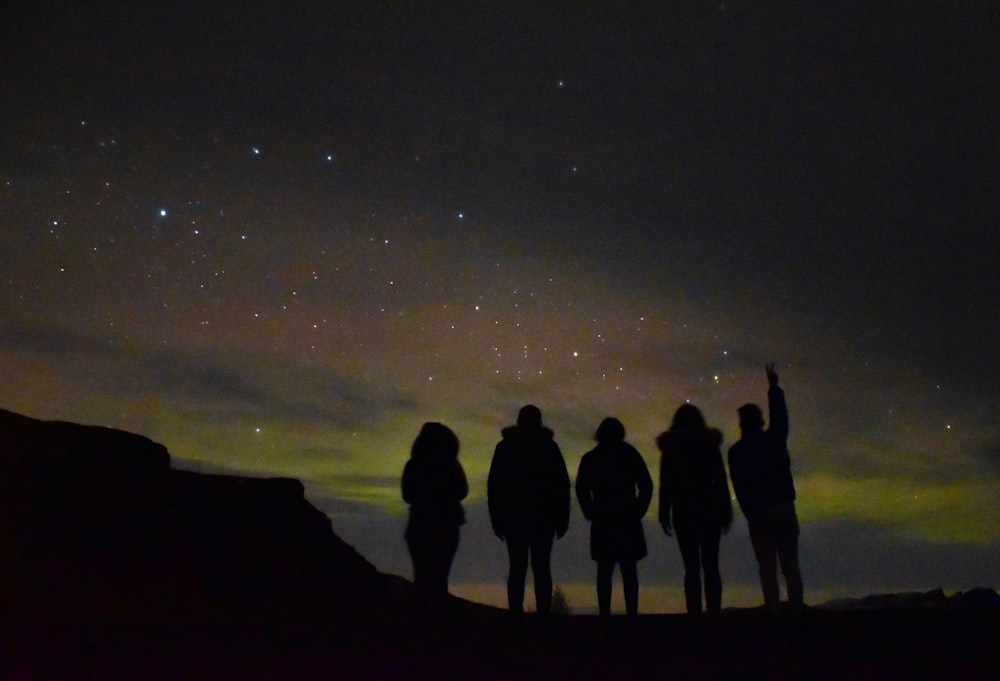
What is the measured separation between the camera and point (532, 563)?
29.0ft

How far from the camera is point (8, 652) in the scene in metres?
6.83

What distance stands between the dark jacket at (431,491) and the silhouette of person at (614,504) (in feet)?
4.49

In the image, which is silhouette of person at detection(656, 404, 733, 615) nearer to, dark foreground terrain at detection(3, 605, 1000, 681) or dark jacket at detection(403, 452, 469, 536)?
dark foreground terrain at detection(3, 605, 1000, 681)

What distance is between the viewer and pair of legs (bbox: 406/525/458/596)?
9.58 m

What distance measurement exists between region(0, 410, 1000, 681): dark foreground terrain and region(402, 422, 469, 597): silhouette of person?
50 cm

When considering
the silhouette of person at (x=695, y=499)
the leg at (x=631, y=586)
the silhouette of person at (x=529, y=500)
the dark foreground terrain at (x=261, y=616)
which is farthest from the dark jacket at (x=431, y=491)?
the silhouette of person at (x=695, y=499)

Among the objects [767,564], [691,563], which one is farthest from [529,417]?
[767,564]

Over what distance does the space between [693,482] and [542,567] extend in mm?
1625

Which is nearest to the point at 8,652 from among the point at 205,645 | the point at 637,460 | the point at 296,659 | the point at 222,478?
the point at 205,645

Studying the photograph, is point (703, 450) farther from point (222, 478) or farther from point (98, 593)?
point (222, 478)

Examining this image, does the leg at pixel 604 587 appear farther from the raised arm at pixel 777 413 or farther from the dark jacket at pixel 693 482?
the raised arm at pixel 777 413

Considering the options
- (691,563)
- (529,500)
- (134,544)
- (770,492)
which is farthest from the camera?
(134,544)

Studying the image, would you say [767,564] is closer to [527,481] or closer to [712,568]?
[712,568]

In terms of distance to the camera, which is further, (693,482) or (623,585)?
(623,585)
